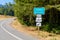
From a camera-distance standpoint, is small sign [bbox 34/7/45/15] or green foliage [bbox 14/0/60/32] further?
green foliage [bbox 14/0/60/32]

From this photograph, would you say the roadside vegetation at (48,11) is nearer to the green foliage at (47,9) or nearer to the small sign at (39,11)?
the green foliage at (47,9)

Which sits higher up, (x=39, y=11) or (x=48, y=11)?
(x=39, y=11)

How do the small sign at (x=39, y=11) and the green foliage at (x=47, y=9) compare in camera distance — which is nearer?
the small sign at (x=39, y=11)

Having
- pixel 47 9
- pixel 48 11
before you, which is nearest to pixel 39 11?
pixel 47 9

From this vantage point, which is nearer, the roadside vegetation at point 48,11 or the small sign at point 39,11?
the small sign at point 39,11

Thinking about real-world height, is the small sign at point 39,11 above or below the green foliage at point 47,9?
above

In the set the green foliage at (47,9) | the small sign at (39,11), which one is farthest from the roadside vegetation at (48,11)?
the small sign at (39,11)

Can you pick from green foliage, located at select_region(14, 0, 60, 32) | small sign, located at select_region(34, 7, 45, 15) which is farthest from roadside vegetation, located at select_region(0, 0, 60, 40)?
small sign, located at select_region(34, 7, 45, 15)

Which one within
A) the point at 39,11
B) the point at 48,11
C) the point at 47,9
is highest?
the point at 39,11

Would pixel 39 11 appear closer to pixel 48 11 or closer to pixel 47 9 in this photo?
pixel 47 9

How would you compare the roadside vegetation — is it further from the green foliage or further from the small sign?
the small sign

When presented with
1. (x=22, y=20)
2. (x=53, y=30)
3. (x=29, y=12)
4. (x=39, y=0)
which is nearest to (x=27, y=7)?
(x=29, y=12)

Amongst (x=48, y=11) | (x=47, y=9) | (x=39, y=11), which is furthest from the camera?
(x=48, y=11)

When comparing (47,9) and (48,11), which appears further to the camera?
(48,11)
